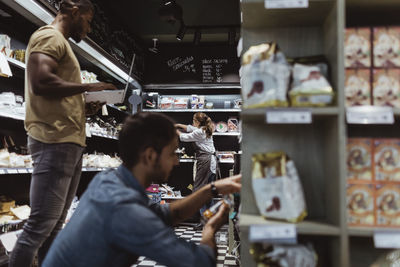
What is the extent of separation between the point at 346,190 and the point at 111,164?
3582mm

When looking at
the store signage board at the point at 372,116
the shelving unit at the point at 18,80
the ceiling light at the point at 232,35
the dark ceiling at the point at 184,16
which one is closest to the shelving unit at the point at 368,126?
the store signage board at the point at 372,116

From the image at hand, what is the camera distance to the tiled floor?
344 cm

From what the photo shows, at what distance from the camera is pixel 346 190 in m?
1.31

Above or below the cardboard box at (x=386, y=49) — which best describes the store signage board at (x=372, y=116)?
below

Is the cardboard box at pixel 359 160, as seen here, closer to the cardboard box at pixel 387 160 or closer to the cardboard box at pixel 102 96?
the cardboard box at pixel 387 160

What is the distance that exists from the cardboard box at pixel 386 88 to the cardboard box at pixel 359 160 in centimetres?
16

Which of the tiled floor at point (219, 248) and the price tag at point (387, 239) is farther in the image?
the tiled floor at point (219, 248)

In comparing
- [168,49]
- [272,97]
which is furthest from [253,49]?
[168,49]

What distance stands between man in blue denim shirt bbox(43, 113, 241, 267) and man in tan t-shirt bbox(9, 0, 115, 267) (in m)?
0.59

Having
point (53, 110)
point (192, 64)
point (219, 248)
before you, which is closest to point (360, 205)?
point (53, 110)

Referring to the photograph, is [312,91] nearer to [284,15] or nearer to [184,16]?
[284,15]

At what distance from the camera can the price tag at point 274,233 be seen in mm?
1257

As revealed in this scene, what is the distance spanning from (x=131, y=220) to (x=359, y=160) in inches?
34.5

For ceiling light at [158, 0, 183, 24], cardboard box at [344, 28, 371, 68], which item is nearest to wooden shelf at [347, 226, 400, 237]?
cardboard box at [344, 28, 371, 68]
